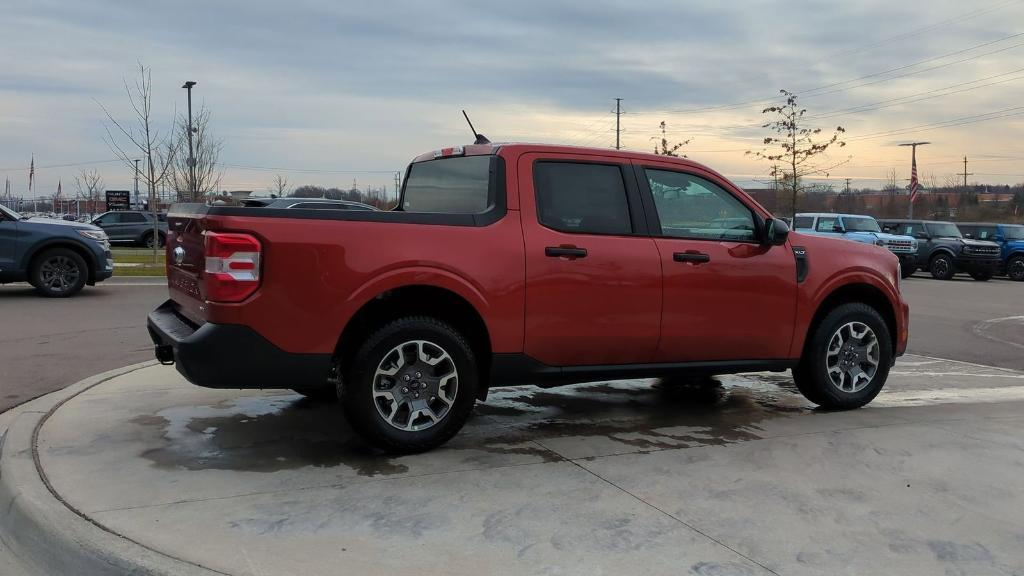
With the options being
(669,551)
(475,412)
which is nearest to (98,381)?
(475,412)

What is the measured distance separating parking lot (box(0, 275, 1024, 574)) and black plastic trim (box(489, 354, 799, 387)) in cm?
39

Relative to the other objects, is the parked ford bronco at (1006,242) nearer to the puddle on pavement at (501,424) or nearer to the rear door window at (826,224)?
the rear door window at (826,224)

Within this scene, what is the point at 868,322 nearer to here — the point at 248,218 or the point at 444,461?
the point at 444,461

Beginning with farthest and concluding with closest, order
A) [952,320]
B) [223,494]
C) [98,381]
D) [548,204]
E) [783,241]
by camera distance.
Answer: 1. [952,320]
2. [98,381]
3. [783,241]
4. [548,204]
5. [223,494]

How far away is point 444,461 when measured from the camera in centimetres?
461

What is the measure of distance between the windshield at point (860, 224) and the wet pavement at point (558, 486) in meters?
19.1

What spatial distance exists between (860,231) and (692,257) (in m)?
20.9

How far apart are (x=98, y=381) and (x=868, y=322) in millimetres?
6098

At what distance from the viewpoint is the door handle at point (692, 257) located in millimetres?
5273

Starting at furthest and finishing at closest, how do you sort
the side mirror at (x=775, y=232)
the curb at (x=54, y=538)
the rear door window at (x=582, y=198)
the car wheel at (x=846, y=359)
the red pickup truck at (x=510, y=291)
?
the car wheel at (x=846, y=359) → the side mirror at (x=775, y=232) → the rear door window at (x=582, y=198) → the red pickup truck at (x=510, y=291) → the curb at (x=54, y=538)

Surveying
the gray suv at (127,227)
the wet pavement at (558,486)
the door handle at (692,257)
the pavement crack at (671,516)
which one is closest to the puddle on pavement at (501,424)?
the wet pavement at (558,486)

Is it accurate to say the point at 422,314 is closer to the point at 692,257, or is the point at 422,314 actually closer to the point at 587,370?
the point at 587,370

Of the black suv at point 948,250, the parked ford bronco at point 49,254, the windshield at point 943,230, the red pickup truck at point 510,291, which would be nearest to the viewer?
the red pickup truck at point 510,291

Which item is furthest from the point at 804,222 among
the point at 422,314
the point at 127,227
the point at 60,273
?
the point at 127,227
